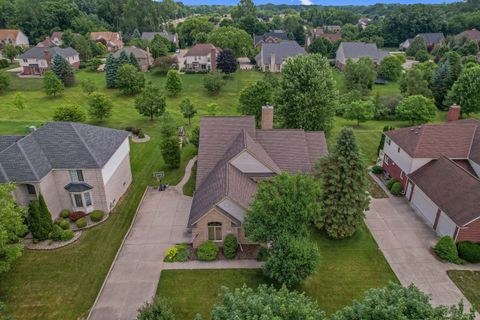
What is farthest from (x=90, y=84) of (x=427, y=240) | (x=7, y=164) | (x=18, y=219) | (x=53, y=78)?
(x=427, y=240)

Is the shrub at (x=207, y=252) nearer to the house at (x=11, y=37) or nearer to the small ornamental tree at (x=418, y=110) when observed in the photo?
the small ornamental tree at (x=418, y=110)

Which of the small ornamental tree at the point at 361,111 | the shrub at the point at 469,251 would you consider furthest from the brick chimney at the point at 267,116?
the small ornamental tree at the point at 361,111

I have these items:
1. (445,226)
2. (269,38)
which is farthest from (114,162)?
(269,38)

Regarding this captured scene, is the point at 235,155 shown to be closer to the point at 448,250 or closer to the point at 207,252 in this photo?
the point at 207,252

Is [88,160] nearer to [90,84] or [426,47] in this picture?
[90,84]

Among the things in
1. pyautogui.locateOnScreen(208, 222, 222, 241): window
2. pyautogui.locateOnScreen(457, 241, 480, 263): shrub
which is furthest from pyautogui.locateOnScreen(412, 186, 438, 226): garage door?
pyautogui.locateOnScreen(208, 222, 222, 241): window

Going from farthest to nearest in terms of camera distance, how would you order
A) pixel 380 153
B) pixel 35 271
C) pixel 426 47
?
pixel 426 47 → pixel 380 153 → pixel 35 271
